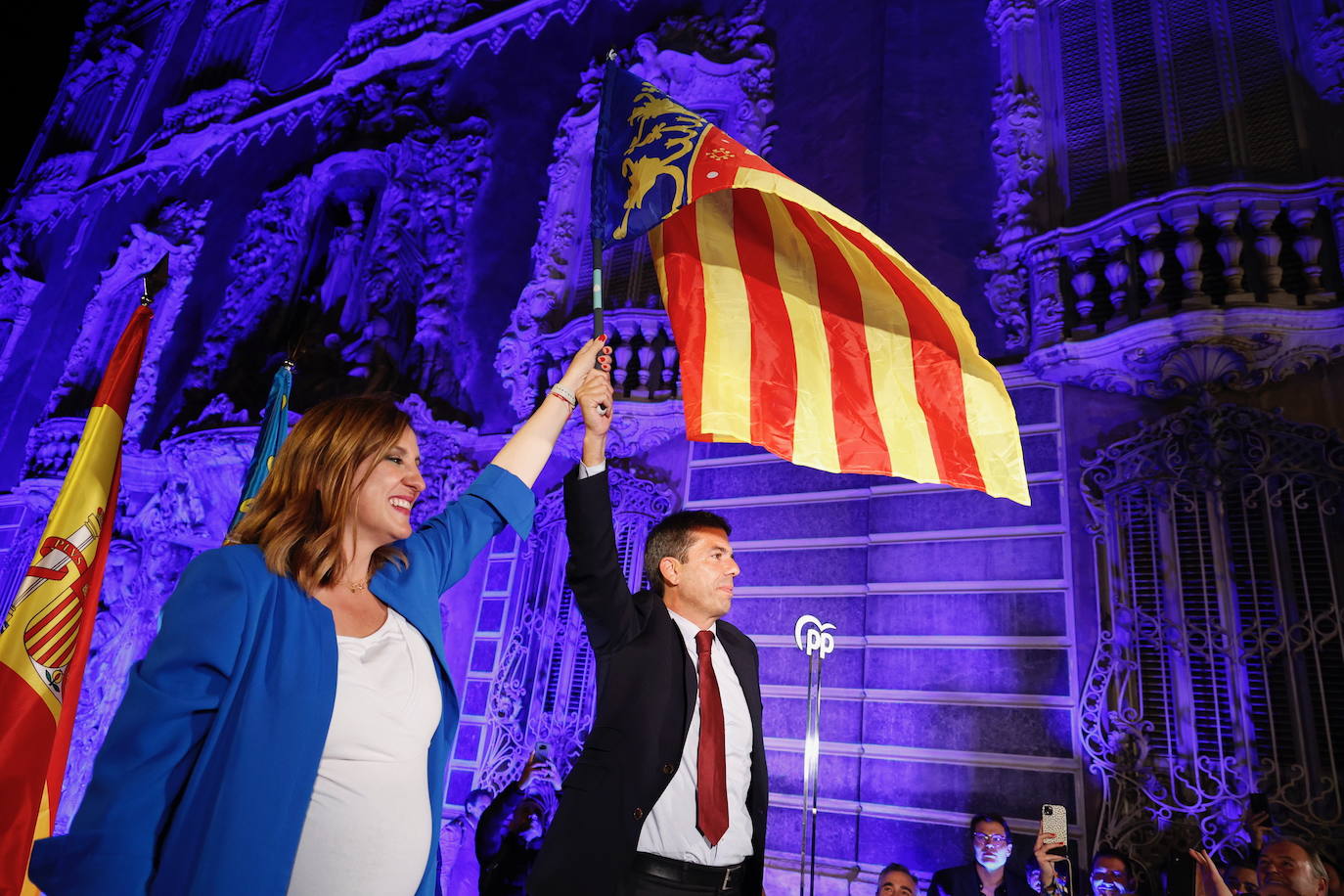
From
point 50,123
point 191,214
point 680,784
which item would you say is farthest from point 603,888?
point 50,123

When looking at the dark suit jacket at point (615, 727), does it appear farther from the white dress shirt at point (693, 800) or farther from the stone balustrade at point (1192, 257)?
the stone balustrade at point (1192, 257)

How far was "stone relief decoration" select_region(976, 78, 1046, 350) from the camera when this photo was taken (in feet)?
15.3

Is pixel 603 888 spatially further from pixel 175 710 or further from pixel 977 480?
pixel 977 480

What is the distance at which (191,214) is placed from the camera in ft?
30.7

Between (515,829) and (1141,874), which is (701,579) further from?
(515,829)

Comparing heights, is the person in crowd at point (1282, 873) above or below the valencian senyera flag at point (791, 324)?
below

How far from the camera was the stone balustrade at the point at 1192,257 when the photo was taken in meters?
4.00

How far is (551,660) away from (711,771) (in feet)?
11.3

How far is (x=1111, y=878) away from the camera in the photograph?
3428mm

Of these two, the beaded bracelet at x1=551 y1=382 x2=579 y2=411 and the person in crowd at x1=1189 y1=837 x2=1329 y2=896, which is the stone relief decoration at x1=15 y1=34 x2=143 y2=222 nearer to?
the beaded bracelet at x1=551 y1=382 x2=579 y2=411

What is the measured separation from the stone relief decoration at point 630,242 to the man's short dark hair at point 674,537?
122 inches

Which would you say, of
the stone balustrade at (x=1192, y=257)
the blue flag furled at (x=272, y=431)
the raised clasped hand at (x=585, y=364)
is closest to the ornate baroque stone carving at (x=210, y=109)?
the blue flag furled at (x=272, y=431)

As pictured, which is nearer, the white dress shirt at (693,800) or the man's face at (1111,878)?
the white dress shirt at (693,800)

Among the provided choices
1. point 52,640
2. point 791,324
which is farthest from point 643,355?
point 52,640
